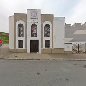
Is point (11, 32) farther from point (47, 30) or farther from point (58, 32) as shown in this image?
point (58, 32)

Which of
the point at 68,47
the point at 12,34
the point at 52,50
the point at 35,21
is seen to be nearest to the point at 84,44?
the point at 68,47

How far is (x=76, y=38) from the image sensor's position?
62.2 metres

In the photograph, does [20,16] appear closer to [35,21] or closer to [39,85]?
[35,21]

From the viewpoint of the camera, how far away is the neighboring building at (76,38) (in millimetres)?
56703

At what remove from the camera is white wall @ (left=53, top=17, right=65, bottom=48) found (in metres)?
50.5

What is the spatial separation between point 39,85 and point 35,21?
1538 inches

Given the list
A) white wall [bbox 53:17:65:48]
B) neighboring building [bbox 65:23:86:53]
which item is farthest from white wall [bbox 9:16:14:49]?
neighboring building [bbox 65:23:86:53]

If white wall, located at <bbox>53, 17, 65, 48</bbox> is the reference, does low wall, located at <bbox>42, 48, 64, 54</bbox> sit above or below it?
below

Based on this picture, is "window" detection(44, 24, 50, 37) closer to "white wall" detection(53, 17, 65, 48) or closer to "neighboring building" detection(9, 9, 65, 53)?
"neighboring building" detection(9, 9, 65, 53)

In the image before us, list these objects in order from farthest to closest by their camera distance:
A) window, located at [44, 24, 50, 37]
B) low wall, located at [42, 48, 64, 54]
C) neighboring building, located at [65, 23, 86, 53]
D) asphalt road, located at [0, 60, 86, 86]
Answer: neighboring building, located at [65, 23, 86, 53] → window, located at [44, 24, 50, 37] → low wall, located at [42, 48, 64, 54] → asphalt road, located at [0, 60, 86, 86]

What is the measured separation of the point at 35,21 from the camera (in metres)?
50.8

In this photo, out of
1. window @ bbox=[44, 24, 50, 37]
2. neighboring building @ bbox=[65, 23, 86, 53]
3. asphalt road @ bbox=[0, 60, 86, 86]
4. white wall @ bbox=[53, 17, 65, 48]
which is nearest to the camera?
asphalt road @ bbox=[0, 60, 86, 86]

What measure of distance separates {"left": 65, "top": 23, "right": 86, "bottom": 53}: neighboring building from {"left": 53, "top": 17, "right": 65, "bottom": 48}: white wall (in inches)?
73.8

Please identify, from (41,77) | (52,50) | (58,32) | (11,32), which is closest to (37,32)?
(58,32)
